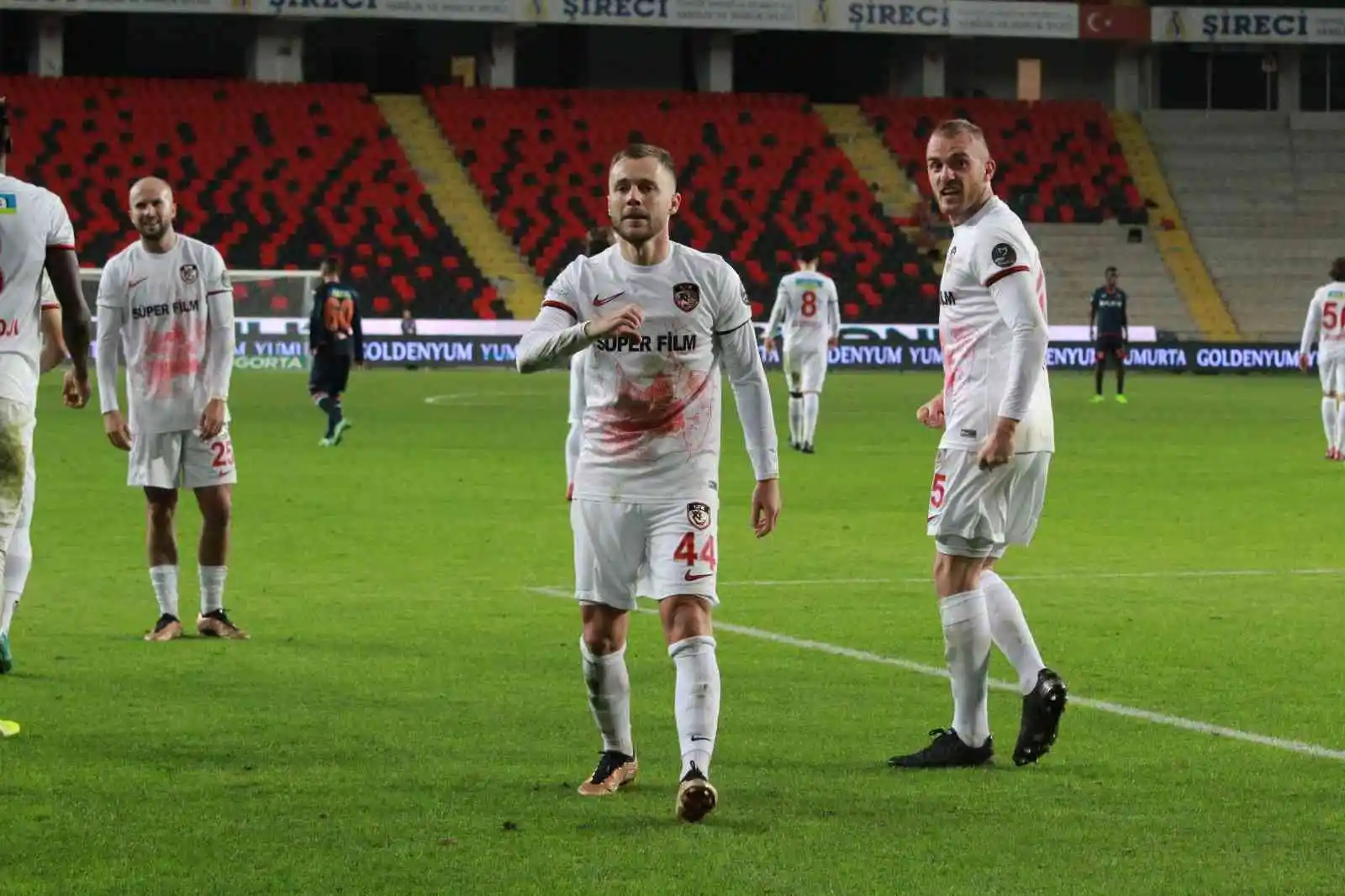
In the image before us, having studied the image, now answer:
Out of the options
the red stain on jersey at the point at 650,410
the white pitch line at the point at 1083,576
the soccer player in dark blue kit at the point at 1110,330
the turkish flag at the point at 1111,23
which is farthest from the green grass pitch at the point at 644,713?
the turkish flag at the point at 1111,23

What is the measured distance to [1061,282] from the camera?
51625mm

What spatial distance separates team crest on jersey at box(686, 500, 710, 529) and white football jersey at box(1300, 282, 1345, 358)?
17743mm

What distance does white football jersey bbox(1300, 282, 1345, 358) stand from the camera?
2344 centimetres

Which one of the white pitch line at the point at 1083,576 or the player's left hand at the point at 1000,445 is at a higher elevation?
the player's left hand at the point at 1000,445

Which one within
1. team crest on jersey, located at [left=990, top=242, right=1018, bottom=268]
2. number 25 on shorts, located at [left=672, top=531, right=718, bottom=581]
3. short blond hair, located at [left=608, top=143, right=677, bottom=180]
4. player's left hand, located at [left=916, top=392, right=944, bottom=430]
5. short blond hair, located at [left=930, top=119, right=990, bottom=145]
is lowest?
number 25 on shorts, located at [left=672, top=531, right=718, bottom=581]

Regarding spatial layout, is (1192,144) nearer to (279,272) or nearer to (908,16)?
(908,16)

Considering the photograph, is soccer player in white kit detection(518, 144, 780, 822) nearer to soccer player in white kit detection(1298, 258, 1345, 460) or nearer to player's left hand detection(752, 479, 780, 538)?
player's left hand detection(752, 479, 780, 538)

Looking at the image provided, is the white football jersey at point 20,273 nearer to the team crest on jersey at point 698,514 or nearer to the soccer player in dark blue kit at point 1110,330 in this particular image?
the team crest on jersey at point 698,514

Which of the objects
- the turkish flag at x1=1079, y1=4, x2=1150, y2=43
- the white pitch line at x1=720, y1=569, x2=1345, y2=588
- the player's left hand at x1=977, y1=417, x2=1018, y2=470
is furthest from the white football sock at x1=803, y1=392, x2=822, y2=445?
the turkish flag at x1=1079, y1=4, x2=1150, y2=43

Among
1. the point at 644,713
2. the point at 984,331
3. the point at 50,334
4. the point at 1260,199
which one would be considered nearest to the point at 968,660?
the point at 984,331

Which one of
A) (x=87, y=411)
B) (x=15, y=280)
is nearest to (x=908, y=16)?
(x=87, y=411)

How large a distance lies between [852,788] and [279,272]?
121 feet

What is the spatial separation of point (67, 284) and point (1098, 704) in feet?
13.6

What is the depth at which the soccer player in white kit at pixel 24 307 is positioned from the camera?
7.50 meters
